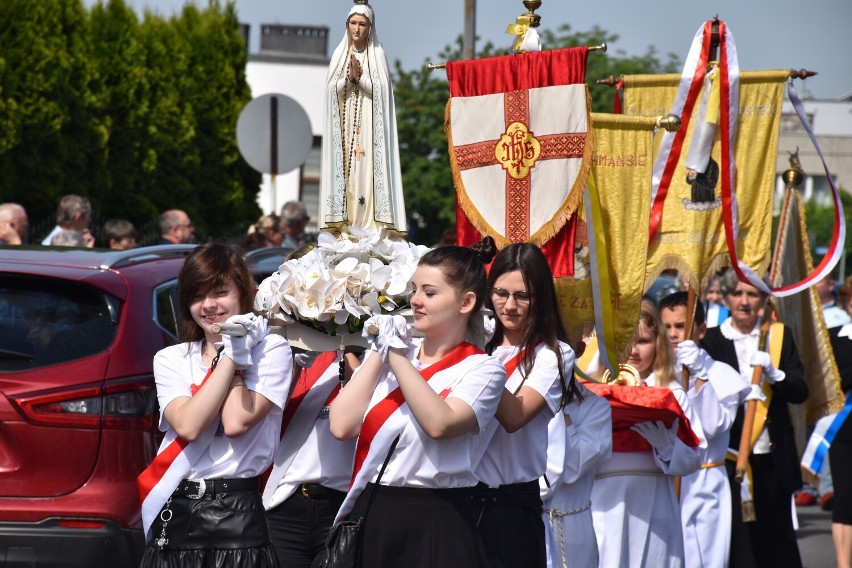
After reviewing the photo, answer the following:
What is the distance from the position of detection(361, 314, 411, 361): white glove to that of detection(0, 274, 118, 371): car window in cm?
203

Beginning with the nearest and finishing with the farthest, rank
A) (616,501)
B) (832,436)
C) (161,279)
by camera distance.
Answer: (161,279) → (616,501) → (832,436)

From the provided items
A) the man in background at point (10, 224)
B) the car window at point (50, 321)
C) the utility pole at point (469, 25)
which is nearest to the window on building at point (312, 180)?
the utility pole at point (469, 25)

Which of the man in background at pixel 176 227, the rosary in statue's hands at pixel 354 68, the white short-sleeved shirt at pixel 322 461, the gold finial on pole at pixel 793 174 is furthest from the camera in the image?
the man in background at pixel 176 227

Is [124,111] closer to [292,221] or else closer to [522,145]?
[292,221]

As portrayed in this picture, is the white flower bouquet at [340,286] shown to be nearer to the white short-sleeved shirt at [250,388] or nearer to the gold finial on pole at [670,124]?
the white short-sleeved shirt at [250,388]

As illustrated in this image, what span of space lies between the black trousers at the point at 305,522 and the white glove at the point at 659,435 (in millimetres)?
2225

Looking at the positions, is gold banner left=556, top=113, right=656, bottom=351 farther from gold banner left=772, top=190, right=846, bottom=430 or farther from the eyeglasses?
gold banner left=772, top=190, right=846, bottom=430

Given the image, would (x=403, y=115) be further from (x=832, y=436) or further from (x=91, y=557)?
(x=91, y=557)

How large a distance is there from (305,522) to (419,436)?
2.98 feet

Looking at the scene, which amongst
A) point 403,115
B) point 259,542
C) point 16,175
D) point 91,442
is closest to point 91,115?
point 16,175

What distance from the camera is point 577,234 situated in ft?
21.0

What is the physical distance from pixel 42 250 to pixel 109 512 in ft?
4.82

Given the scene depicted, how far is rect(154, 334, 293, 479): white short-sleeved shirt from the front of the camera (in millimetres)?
4312

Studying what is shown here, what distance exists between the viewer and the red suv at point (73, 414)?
5406mm
